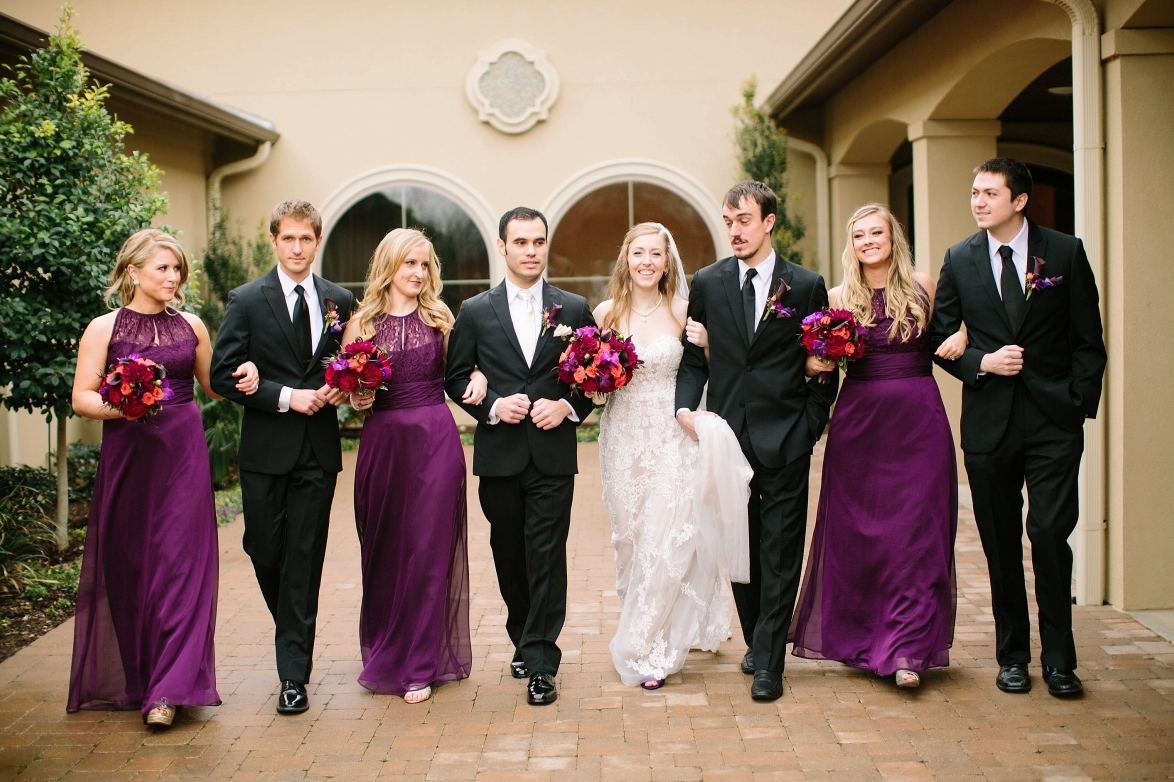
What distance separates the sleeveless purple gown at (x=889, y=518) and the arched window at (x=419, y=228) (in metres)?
9.72

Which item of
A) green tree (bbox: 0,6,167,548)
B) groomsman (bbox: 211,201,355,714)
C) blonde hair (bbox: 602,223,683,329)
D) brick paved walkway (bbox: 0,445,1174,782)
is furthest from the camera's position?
green tree (bbox: 0,6,167,548)

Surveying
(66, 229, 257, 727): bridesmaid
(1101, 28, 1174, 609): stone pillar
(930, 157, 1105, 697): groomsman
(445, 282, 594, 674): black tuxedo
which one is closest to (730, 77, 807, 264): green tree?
(1101, 28, 1174, 609): stone pillar

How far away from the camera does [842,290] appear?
494cm

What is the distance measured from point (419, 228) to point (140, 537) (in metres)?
9.97

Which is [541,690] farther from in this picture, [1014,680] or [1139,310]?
[1139,310]

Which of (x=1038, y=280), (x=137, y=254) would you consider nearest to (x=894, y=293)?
(x=1038, y=280)

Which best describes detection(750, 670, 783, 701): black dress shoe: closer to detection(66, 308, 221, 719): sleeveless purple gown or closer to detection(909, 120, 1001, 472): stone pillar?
detection(66, 308, 221, 719): sleeveless purple gown

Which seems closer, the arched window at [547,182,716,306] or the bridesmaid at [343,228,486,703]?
the bridesmaid at [343,228,486,703]

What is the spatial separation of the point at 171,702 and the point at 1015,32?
680 cm

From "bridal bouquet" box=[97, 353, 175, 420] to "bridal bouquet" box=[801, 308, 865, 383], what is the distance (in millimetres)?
2850

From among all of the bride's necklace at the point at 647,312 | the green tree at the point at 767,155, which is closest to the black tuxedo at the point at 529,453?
the bride's necklace at the point at 647,312

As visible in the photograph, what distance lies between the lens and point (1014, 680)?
4703mm

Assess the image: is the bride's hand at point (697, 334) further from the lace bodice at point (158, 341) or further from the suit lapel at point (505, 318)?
the lace bodice at point (158, 341)

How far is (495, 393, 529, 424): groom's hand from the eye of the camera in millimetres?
4734
